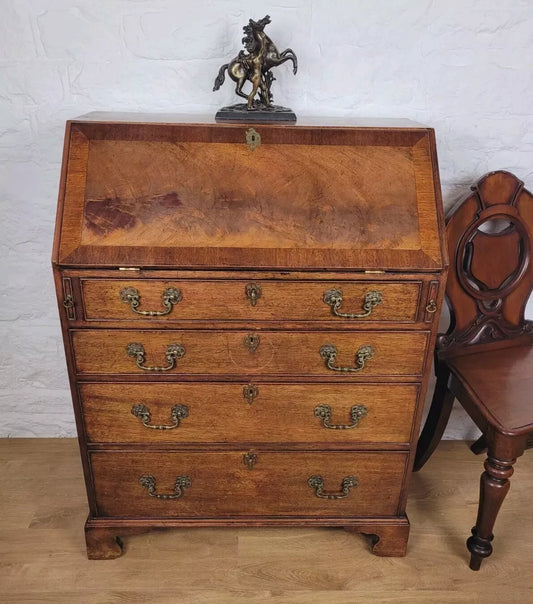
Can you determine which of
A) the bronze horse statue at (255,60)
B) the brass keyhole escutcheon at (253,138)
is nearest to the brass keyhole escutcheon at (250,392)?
the brass keyhole escutcheon at (253,138)

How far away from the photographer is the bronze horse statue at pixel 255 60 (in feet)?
5.08

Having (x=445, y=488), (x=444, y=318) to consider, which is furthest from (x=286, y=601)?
(x=444, y=318)

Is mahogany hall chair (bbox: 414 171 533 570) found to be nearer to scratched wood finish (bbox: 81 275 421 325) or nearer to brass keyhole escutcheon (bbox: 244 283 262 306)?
scratched wood finish (bbox: 81 275 421 325)

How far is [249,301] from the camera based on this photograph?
1.46m

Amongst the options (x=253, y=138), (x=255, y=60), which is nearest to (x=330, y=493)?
(x=253, y=138)

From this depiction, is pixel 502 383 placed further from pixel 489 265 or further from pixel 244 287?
pixel 244 287

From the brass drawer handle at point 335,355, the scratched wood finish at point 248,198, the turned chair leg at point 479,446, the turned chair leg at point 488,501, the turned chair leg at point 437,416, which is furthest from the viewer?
the turned chair leg at point 479,446

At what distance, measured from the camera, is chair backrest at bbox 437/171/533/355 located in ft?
5.99

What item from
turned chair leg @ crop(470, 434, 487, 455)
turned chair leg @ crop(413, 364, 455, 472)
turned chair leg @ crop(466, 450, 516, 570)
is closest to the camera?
turned chair leg @ crop(466, 450, 516, 570)

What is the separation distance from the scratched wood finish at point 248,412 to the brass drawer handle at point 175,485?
14 cm

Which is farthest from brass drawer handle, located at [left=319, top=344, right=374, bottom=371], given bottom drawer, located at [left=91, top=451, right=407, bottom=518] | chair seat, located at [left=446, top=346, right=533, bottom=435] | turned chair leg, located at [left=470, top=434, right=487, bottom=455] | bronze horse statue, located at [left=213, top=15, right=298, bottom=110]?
turned chair leg, located at [left=470, top=434, right=487, bottom=455]

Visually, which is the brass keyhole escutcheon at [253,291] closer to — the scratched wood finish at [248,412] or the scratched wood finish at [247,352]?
the scratched wood finish at [247,352]

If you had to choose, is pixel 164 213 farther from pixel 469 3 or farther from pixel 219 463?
pixel 469 3

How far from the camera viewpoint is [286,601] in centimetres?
169
